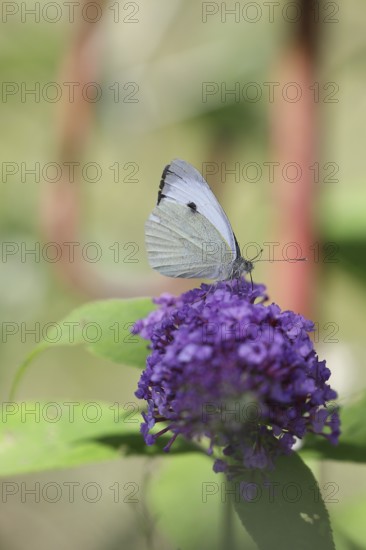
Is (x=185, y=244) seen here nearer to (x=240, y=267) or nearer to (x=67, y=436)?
(x=240, y=267)

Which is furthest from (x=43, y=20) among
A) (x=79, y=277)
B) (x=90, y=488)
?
(x=90, y=488)

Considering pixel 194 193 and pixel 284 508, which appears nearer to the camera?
pixel 284 508

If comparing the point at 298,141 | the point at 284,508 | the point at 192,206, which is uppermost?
the point at 298,141

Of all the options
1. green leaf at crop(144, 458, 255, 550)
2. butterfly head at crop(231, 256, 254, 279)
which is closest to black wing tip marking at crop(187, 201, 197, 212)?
butterfly head at crop(231, 256, 254, 279)

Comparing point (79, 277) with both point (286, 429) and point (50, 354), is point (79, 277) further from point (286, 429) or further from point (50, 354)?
point (286, 429)

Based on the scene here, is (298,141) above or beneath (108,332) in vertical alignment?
above

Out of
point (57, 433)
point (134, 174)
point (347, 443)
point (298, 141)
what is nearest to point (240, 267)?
point (347, 443)

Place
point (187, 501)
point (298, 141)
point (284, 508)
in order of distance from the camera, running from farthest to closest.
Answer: point (298, 141)
point (187, 501)
point (284, 508)

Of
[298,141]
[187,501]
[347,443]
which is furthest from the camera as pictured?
[298,141]
